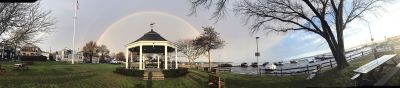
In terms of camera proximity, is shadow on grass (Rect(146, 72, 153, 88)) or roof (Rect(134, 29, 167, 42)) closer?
shadow on grass (Rect(146, 72, 153, 88))

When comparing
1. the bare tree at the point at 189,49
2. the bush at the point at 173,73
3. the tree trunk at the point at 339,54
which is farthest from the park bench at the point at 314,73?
the bare tree at the point at 189,49

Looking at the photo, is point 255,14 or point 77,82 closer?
point 77,82

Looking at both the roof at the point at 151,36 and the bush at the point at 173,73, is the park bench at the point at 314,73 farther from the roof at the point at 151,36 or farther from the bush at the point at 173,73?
the roof at the point at 151,36

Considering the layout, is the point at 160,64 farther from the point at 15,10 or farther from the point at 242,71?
the point at 15,10

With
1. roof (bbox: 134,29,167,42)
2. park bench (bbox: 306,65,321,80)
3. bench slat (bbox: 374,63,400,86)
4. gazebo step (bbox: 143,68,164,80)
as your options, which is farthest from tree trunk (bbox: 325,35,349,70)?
roof (bbox: 134,29,167,42)

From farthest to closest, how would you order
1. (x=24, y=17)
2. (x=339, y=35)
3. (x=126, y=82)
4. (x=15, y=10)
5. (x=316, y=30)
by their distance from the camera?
(x=24, y=17) < (x=15, y=10) < (x=126, y=82) < (x=316, y=30) < (x=339, y=35)

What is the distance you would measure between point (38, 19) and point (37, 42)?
1.55 m

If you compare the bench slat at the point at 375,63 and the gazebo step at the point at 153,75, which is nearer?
the bench slat at the point at 375,63

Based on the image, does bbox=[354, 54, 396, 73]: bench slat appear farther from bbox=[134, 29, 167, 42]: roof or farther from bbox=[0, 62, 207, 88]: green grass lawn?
bbox=[134, 29, 167, 42]: roof

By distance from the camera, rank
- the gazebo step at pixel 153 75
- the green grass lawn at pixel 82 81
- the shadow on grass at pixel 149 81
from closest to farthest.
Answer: the green grass lawn at pixel 82 81
the shadow on grass at pixel 149 81
the gazebo step at pixel 153 75

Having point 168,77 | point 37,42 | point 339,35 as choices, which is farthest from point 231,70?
point 37,42

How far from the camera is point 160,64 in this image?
86.7 ft

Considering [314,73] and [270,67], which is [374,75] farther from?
[270,67]

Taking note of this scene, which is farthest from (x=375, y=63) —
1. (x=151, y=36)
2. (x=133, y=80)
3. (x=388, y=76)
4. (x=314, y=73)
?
(x=151, y=36)
